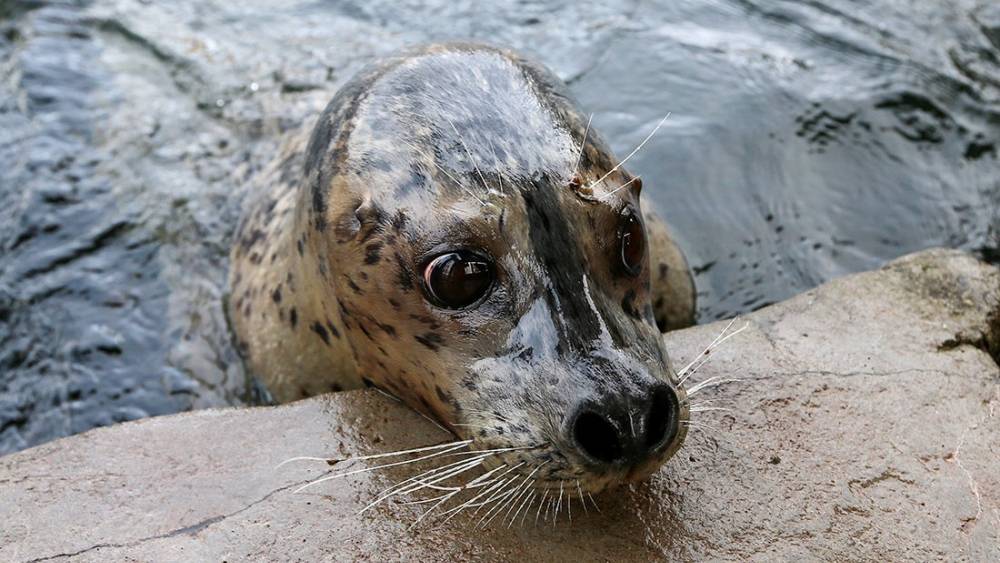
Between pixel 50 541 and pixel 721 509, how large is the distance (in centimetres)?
166

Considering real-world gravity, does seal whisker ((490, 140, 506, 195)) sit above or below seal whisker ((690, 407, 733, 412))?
above

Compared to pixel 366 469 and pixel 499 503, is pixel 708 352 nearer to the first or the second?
pixel 499 503

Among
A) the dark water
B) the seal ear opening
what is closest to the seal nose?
the seal ear opening

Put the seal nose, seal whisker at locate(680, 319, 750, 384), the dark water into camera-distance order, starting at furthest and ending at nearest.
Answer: the dark water
seal whisker at locate(680, 319, 750, 384)
the seal nose

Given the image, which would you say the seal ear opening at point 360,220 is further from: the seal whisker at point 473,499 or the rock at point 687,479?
the seal whisker at point 473,499

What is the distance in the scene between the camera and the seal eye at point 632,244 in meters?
2.94

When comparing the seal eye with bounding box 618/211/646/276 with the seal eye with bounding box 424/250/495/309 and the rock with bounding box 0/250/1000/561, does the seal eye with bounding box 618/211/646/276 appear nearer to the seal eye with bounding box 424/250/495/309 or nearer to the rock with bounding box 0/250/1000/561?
the seal eye with bounding box 424/250/495/309

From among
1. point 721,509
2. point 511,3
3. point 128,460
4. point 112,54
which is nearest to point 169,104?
point 112,54

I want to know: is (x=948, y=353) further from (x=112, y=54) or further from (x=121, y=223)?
(x=112, y=54)

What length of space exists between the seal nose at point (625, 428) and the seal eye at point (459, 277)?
1.54 ft

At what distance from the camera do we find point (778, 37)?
6254 mm

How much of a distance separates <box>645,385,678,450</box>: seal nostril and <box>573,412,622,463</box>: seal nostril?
8cm

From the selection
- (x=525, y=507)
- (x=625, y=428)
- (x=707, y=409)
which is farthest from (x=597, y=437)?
(x=707, y=409)

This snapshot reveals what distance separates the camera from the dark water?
15.5ft
